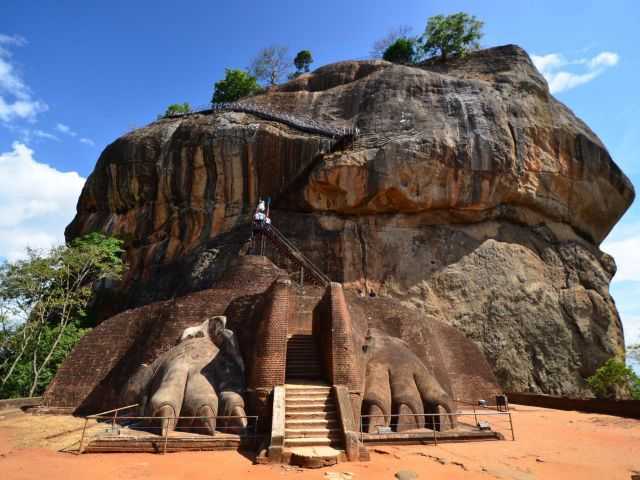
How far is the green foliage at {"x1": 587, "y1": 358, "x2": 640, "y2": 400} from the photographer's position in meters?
18.1

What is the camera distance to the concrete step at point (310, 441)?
290 inches

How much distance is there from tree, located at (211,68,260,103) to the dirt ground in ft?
122

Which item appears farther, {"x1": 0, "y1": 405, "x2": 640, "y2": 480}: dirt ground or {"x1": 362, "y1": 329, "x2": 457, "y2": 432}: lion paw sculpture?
{"x1": 362, "y1": 329, "x2": 457, "y2": 432}: lion paw sculpture

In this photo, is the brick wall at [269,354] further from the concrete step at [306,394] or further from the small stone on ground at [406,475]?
the small stone on ground at [406,475]

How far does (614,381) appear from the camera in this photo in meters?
18.3

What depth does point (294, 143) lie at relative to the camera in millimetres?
24906

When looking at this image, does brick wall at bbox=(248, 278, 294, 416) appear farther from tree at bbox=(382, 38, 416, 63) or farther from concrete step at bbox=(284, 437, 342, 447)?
tree at bbox=(382, 38, 416, 63)

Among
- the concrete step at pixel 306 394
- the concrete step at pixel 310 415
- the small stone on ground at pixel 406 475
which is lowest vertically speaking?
the small stone on ground at pixel 406 475

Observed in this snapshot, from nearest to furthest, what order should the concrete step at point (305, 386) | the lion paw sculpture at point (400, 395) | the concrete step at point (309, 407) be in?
1. the concrete step at point (309, 407)
2. the concrete step at point (305, 386)
3. the lion paw sculpture at point (400, 395)

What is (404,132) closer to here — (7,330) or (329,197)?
(329,197)

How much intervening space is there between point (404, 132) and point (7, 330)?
20.6 m

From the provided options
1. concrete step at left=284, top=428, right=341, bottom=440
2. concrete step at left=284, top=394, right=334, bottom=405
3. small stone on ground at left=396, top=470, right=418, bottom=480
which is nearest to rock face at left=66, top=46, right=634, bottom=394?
concrete step at left=284, top=394, right=334, bottom=405

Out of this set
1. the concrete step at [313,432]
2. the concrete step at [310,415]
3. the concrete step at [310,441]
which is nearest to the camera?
the concrete step at [310,441]

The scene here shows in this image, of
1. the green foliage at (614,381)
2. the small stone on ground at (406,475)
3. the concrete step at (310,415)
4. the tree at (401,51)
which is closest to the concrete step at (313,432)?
the concrete step at (310,415)
